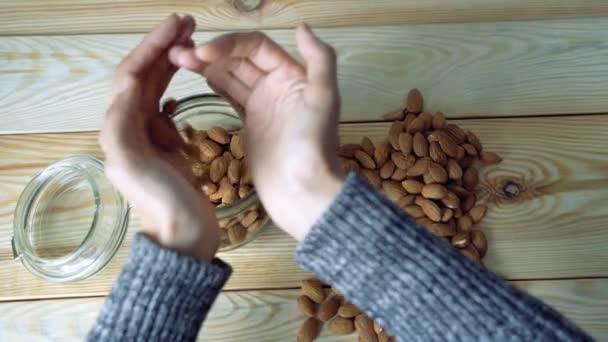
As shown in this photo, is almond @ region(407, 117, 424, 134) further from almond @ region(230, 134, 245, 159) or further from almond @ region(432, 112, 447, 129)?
almond @ region(230, 134, 245, 159)

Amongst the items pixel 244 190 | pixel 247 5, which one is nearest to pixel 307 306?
pixel 244 190

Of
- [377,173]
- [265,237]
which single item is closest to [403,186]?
[377,173]

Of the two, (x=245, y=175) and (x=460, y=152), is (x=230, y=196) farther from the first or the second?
(x=460, y=152)

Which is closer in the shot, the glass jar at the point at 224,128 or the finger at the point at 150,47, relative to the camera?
the finger at the point at 150,47

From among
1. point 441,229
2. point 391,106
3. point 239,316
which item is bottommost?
point 239,316

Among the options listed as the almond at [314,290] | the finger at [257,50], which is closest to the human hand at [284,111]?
the finger at [257,50]

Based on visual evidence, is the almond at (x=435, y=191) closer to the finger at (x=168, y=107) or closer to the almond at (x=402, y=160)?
the almond at (x=402, y=160)

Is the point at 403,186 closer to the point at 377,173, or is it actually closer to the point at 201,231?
the point at 377,173
